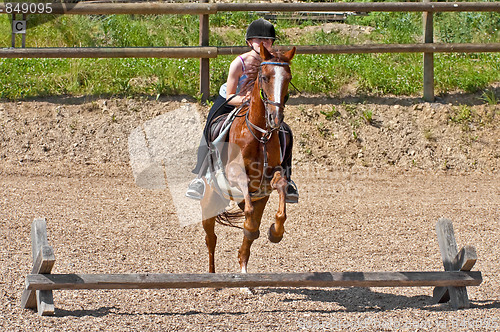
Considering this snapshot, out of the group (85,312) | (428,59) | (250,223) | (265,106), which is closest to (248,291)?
(250,223)

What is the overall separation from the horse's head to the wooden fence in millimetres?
5765

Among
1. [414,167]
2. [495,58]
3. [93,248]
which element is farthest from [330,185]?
[495,58]

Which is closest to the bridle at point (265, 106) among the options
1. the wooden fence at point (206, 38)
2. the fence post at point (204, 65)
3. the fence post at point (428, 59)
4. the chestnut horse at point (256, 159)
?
the chestnut horse at point (256, 159)

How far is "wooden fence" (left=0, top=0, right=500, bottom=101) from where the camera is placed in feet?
37.6

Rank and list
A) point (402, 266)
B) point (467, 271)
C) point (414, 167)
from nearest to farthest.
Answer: point (467, 271) < point (402, 266) < point (414, 167)

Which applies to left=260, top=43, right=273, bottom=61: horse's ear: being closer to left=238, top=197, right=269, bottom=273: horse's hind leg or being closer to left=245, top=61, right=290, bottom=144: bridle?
left=245, top=61, right=290, bottom=144: bridle

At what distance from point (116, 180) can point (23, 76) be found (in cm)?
322

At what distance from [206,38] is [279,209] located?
6619 millimetres

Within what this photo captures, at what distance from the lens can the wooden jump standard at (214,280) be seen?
5.50 m

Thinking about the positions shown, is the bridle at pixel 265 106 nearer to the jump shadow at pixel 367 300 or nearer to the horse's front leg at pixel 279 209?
the horse's front leg at pixel 279 209

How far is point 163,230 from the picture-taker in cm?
875

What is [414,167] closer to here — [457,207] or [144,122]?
[457,207]

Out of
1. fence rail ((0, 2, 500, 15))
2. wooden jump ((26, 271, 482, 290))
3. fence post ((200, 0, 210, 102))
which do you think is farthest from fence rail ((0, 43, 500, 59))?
wooden jump ((26, 271, 482, 290))

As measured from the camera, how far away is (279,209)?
230 inches
